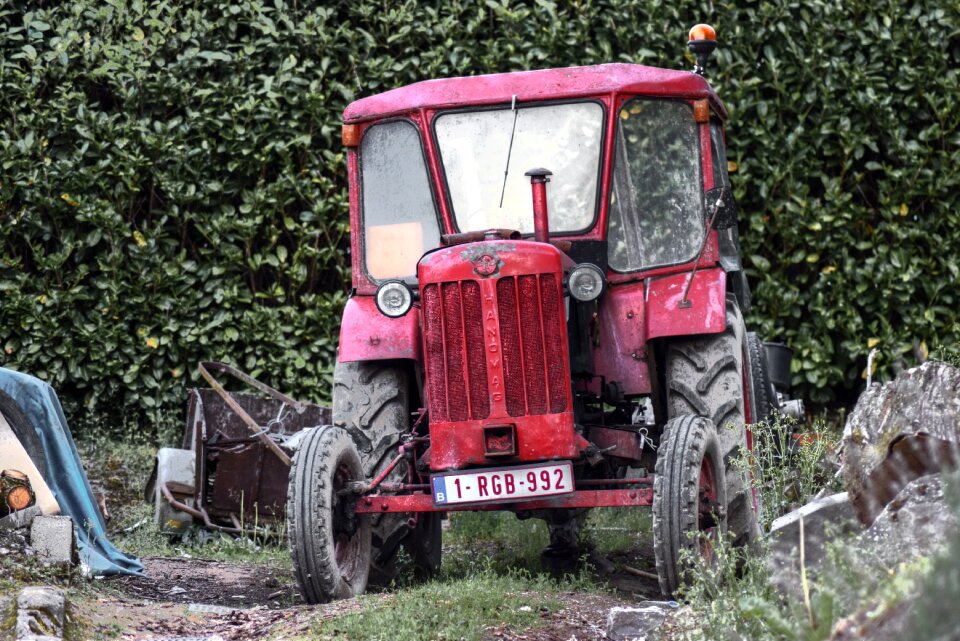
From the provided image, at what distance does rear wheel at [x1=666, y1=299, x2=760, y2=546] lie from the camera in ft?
18.9

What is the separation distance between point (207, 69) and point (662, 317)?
4677mm

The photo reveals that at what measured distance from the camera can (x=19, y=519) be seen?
5.89 m

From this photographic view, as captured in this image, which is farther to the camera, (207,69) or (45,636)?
(207,69)

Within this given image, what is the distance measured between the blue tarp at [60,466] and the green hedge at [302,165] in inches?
102

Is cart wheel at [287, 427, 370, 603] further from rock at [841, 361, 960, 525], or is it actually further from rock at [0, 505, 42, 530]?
rock at [841, 361, 960, 525]

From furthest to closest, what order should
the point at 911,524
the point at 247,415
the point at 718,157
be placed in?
1. the point at 247,415
2. the point at 718,157
3. the point at 911,524

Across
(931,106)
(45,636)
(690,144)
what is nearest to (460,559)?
(690,144)

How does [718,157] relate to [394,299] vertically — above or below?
above

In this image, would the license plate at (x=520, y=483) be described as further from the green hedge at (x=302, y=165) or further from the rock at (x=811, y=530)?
the green hedge at (x=302, y=165)

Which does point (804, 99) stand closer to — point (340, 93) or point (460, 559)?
point (340, 93)

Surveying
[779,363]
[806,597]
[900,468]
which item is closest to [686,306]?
[900,468]

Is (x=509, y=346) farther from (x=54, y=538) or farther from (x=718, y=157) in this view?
(x=54, y=538)

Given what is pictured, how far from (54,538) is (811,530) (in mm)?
3177

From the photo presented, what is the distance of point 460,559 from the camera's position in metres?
6.80
